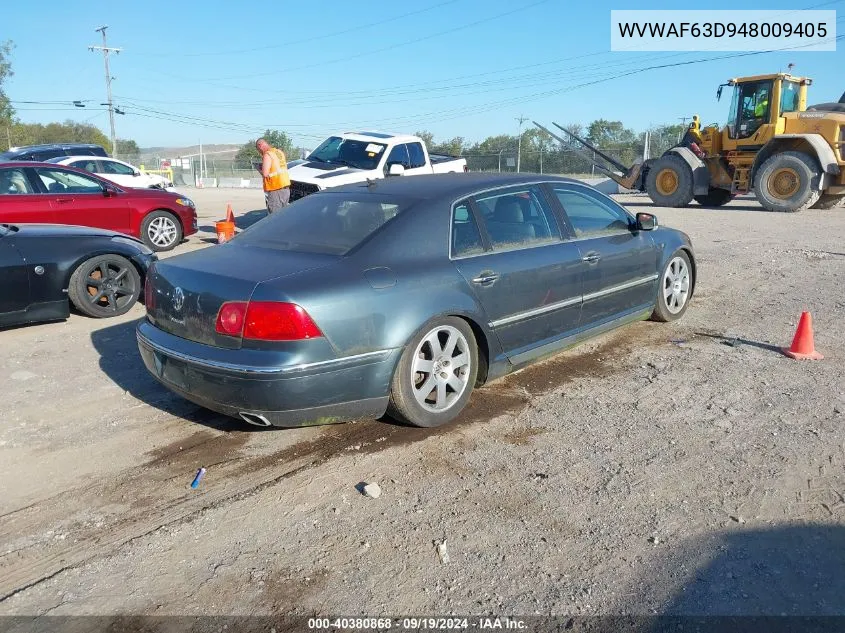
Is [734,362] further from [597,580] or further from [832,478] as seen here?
[597,580]

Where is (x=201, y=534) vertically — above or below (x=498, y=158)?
below

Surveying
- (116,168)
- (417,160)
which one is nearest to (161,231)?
(417,160)

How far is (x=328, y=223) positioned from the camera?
14.3 feet

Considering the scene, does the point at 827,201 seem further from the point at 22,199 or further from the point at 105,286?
the point at 22,199

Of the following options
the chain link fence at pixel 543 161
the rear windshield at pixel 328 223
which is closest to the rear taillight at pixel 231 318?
the rear windshield at pixel 328 223

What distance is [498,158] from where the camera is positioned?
35312 millimetres

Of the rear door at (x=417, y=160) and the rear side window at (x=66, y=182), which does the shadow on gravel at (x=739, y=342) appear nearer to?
the rear side window at (x=66, y=182)

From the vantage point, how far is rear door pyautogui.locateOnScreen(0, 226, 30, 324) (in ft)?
18.9

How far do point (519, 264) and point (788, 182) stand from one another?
14.9m

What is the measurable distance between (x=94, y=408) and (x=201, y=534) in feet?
6.26

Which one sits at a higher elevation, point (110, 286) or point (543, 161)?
point (543, 161)

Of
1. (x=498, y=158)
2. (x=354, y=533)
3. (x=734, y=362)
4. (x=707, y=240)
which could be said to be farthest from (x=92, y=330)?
(x=498, y=158)

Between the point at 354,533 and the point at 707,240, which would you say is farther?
the point at 707,240

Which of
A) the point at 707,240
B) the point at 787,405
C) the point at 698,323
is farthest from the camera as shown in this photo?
the point at 707,240
